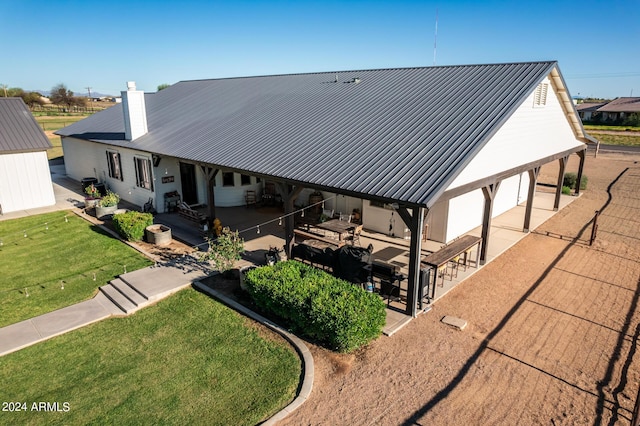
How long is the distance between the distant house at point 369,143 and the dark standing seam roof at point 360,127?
0.17 feet

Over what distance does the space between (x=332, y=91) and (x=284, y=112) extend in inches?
89.8

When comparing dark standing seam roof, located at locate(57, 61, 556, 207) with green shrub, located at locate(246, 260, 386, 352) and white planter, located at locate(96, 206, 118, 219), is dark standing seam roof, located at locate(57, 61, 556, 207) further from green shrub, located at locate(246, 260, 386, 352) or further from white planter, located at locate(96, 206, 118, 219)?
white planter, located at locate(96, 206, 118, 219)

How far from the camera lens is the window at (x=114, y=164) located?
1905 centimetres

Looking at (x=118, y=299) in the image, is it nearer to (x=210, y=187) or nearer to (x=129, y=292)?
(x=129, y=292)

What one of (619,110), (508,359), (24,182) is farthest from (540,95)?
(619,110)

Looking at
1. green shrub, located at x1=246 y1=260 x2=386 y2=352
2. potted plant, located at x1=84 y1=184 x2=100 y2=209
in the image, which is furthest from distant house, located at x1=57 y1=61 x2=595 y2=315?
green shrub, located at x1=246 y1=260 x2=386 y2=352

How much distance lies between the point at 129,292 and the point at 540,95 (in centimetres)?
1411

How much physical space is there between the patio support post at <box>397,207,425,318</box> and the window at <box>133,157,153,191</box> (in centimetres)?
1214

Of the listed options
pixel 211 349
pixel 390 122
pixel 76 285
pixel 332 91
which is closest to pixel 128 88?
pixel 332 91

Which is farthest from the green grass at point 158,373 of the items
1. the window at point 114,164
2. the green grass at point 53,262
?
the window at point 114,164

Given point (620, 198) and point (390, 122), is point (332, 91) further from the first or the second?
point (620, 198)

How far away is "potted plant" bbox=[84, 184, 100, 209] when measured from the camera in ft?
59.4

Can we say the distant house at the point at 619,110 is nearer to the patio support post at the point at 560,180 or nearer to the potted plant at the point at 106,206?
the patio support post at the point at 560,180

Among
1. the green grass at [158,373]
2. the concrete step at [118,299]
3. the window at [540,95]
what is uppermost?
the window at [540,95]
